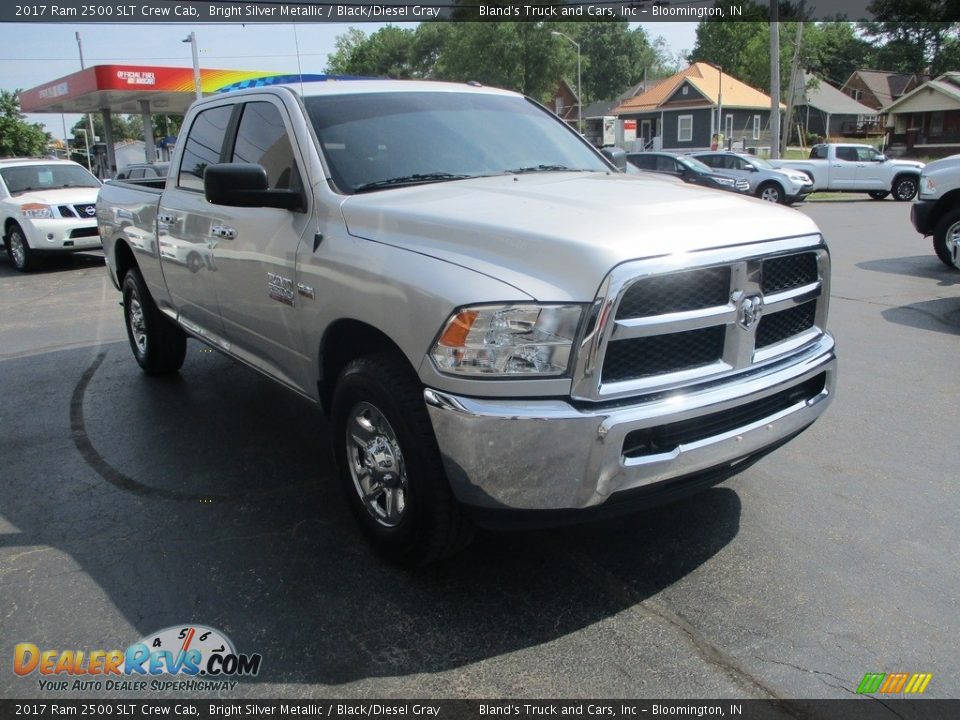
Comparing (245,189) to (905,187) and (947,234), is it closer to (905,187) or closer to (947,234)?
(947,234)

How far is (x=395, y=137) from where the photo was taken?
12.8ft

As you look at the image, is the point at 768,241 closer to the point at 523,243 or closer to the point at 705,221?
the point at 705,221

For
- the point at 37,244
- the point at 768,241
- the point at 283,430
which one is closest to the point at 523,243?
the point at 768,241

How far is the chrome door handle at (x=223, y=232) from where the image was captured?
13.9 feet

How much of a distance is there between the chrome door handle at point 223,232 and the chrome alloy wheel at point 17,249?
10.4 meters

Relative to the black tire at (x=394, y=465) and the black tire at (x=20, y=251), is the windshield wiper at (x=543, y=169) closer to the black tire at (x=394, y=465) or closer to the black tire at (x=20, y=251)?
the black tire at (x=394, y=465)

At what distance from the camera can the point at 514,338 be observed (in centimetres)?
266

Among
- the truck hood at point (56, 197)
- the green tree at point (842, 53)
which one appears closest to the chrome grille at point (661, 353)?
the truck hood at point (56, 197)

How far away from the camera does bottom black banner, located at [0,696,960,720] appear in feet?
8.13

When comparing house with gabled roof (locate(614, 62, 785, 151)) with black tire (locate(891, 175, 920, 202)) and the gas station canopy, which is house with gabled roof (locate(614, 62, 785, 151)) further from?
the gas station canopy

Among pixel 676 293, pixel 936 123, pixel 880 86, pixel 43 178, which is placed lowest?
pixel 676 293

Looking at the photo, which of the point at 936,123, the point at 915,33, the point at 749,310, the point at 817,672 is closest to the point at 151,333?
the point at 749,310

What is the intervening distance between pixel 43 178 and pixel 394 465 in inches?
529

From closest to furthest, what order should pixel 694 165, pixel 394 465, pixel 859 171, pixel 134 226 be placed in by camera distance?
pixel 394 465, pixel 134 226, pixel 694 165, pixel 859 171
